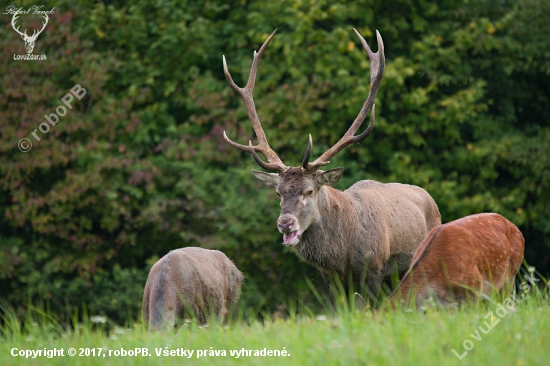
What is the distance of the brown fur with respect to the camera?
7.61m

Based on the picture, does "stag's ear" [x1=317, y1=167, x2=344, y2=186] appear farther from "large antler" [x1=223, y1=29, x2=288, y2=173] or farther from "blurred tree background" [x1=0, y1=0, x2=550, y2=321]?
"blurred tree background" [x1=0, y1=0, x2=550, y2=321]

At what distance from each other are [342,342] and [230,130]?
32.8 ft

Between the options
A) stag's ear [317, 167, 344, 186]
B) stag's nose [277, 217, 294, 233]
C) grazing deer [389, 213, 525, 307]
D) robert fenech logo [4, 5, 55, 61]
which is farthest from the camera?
robert fenech logo [4, 5, 55, 61]

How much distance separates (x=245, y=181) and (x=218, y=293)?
6.00 meters

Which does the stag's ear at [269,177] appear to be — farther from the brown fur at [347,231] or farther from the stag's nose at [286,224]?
the stag's nose at [286,224]

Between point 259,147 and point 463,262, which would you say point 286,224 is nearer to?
point 259,147

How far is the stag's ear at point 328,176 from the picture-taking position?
773 cm

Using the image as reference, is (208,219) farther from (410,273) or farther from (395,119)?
(410,273)

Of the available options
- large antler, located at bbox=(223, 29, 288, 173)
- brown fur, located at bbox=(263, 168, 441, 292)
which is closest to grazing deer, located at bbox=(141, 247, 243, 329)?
brown fur, located at bbox=(263, 168, 441, 292)

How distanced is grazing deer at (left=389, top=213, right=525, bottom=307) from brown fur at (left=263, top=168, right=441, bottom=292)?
1.21m

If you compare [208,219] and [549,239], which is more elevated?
[208,219]

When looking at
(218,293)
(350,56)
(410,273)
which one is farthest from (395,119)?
(410,273)

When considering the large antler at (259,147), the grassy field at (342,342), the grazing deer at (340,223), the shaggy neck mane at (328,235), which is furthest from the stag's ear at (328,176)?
the grassy field at (342,342)

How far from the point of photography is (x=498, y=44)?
1472cm
